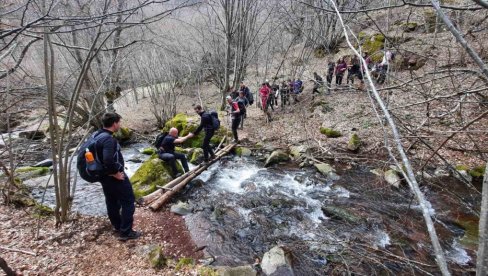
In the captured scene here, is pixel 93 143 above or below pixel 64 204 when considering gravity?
above

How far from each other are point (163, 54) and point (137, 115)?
510 centimetres

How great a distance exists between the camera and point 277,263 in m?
4.84

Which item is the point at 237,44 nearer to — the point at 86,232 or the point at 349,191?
the point at 349,191

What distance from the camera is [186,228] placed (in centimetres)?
609

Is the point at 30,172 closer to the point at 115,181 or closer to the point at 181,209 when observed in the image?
the point at 181,209

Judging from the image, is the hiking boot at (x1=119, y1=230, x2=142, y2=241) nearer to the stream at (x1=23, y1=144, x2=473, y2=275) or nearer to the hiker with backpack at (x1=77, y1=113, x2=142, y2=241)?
the hiker with backpack at (x1=77, y1=113, x2=142, y2=241)

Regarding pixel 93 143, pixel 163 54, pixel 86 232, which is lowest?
pixel 86 232

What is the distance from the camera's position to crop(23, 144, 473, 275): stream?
529cm

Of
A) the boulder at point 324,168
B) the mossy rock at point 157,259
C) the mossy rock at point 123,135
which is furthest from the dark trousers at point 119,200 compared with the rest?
the mossy rock at point 123,135

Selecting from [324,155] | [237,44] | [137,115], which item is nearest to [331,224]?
[324,155]

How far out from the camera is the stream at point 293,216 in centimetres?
529

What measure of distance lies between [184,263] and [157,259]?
0.44 metres

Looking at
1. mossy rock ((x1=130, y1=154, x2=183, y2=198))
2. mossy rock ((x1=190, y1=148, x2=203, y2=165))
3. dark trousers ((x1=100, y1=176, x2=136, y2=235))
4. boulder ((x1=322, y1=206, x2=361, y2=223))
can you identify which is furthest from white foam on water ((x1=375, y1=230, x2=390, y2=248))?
mossy rock ((x1=190, y1=148, x2=203, y2=165))

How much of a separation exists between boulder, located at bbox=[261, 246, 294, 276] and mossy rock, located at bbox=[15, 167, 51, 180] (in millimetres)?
7960
